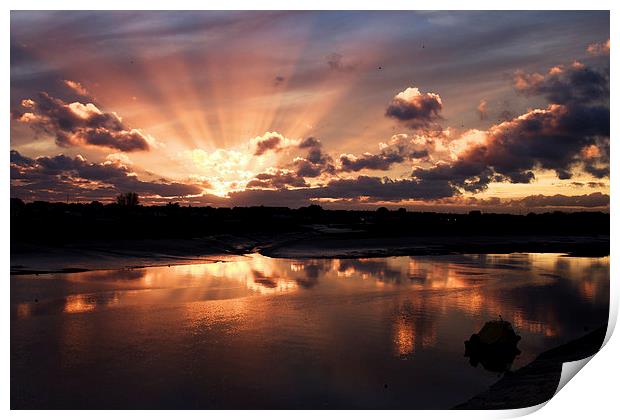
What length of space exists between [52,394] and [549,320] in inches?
373

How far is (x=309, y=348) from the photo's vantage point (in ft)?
31.5

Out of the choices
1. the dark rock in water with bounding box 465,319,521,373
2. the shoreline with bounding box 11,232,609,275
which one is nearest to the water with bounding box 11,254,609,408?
the dark rock in water with bounding box 465,319,521,373

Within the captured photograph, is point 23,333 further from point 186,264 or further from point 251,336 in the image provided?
point 186,264

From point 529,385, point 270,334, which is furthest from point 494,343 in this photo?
point 270,334

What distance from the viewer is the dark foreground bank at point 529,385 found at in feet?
25.1

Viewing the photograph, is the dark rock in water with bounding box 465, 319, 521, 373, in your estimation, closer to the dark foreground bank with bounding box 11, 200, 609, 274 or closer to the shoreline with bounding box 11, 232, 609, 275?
the dark foreground bank with bounding box 11, 200, 609, 274

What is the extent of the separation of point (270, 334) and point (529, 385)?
4403 mm

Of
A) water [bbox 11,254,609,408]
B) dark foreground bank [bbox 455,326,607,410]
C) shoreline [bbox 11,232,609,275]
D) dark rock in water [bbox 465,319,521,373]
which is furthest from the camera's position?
shoreline [bbox 11,232,609,275]

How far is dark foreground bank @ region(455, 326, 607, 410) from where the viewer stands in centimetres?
765

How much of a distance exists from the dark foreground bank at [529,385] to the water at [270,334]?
0.21 metres

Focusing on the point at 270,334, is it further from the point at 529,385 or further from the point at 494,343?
the point at 529,385

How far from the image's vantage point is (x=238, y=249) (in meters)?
29.7

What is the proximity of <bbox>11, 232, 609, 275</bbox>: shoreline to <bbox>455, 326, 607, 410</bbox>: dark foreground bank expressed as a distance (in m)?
14.5

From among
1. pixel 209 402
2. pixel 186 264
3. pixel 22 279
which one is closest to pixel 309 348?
pixel 209 402
